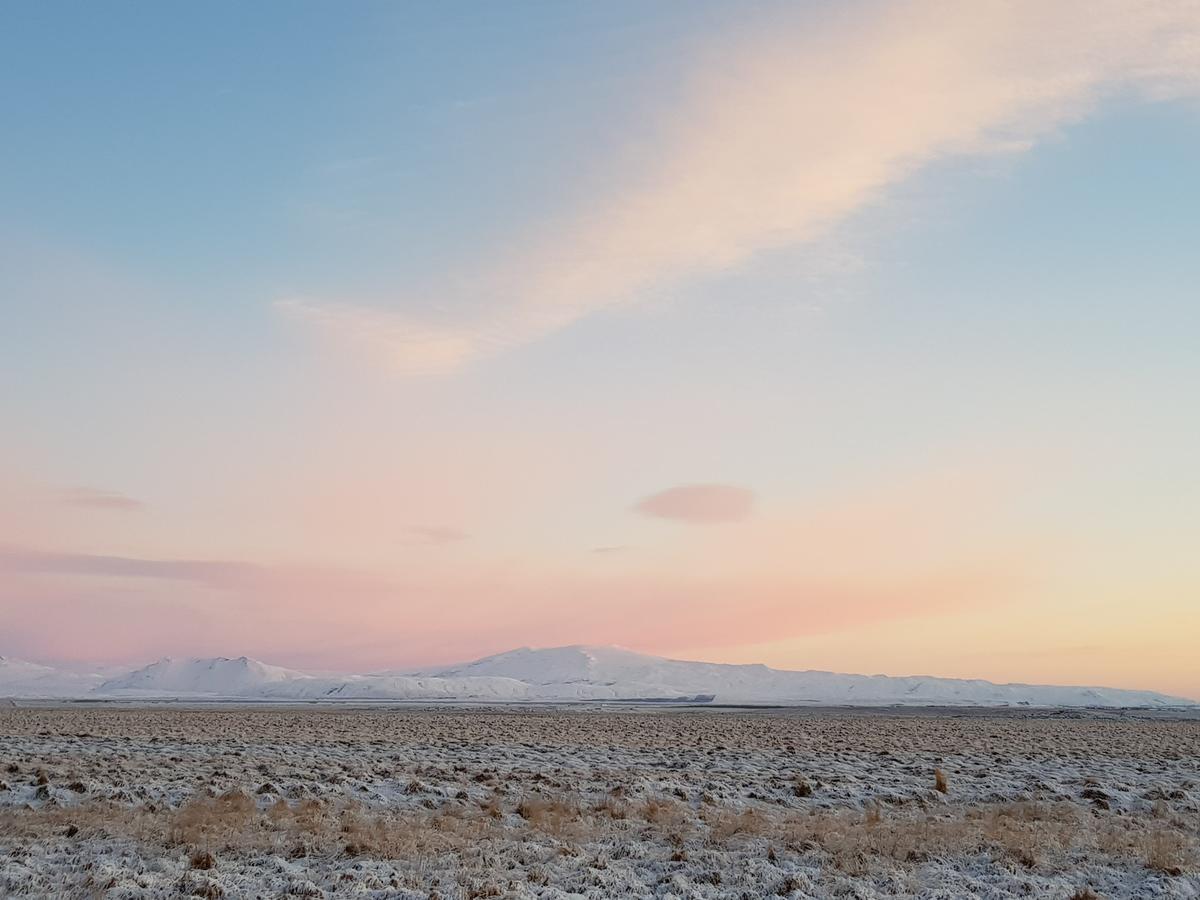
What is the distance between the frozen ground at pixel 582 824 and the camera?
41.4 ft

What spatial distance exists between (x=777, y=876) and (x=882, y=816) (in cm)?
705

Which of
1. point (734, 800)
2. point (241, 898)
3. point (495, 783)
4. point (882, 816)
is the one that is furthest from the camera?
point (495, 783)

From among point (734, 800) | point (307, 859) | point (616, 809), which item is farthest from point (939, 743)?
point (307, 859)

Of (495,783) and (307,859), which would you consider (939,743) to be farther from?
(307,859)

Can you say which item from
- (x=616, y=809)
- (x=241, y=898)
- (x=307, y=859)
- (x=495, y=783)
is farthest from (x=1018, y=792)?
(x=241, y=898)

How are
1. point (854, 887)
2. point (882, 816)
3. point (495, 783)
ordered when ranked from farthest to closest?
point (495, 783) < point (882, 816) < point (854, 887)

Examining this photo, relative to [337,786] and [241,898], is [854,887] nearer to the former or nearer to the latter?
[241,898]

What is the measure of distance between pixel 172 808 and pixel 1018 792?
19362 millimetres

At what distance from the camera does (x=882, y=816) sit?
1936cm

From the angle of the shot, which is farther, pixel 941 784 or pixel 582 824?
pixel 941 784

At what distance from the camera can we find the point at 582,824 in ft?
55.7

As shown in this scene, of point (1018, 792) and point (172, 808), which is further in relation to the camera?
point (1018, 792)

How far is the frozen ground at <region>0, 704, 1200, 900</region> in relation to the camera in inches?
497

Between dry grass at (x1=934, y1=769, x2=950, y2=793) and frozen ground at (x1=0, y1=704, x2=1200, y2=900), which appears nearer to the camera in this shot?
frozen ground at (x1=0, y1=704, x2=1200, y2=900)
